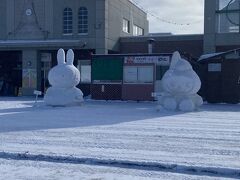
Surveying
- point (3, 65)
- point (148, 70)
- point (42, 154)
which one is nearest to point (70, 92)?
point (148, 70)

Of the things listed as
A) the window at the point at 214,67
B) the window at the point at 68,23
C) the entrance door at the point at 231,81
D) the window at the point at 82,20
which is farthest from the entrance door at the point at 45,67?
the entrance door at the point at 231,81

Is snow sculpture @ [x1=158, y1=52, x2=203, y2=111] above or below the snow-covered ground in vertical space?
above

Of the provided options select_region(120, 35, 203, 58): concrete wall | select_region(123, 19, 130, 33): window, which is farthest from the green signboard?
select_region(123, 19, 130, 33): window

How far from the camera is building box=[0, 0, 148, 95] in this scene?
32.2 meters

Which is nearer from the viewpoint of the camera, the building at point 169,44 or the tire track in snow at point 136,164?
the tire track in snow at point 136,164

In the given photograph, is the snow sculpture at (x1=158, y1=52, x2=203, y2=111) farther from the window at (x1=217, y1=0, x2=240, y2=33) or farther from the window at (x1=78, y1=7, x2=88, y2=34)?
the window at (x1=78, y1=7, x2=88, y2=34)

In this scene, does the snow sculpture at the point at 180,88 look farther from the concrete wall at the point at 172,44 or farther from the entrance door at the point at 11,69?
the entrance door at the point at 11,69

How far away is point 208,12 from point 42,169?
2355 centimetres

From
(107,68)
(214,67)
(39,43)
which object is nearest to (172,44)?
(214,67)

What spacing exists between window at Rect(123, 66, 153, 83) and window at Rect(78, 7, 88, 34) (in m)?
6.79

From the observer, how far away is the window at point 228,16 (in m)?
28.5

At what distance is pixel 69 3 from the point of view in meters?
33.0

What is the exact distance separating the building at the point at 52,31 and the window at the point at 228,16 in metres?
8.04

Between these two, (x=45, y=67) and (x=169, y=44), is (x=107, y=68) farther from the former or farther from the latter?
(x=45, y=67)
